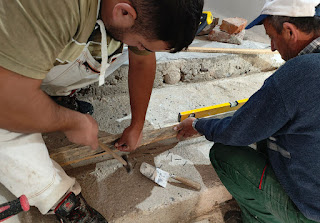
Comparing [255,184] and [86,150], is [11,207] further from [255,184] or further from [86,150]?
[255,184]

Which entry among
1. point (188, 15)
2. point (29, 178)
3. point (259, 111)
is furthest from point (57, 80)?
point (259, 111)

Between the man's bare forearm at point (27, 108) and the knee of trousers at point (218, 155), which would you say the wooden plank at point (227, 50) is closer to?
the knee of trousers at point (218, 155)

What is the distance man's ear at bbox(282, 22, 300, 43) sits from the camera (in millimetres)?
1222

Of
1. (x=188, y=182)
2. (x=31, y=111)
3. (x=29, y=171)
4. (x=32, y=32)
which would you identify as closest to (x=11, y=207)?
(x=29, y=171)

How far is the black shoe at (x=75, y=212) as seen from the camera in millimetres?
1267

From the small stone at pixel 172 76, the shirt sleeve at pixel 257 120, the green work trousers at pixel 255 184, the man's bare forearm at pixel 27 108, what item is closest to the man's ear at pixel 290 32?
the shirt sleeve at pixel 257 120

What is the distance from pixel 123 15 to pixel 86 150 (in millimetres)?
961

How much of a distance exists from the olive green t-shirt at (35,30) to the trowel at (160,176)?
3.31 ft

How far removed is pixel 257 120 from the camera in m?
1.20

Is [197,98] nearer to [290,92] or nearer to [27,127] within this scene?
[290,92]

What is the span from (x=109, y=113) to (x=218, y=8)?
311 cm

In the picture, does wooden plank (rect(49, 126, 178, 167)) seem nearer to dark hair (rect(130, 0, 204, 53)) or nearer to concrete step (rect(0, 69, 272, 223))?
concrete step (rect(0, 69, 272, 223))

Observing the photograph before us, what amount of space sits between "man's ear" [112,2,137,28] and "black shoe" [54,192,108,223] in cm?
89

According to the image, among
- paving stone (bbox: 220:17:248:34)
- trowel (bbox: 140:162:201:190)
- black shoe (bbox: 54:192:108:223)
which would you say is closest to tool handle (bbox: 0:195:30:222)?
black shoe (bbox: 54:192:108:223)
